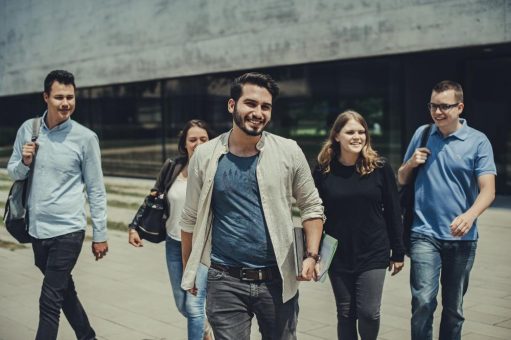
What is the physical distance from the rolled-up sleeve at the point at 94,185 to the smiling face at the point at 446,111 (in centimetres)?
230

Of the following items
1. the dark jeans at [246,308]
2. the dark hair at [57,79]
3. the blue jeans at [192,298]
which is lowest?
the blue jeans at [192,298]

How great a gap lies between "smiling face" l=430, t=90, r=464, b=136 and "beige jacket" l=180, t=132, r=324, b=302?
1.39 metres

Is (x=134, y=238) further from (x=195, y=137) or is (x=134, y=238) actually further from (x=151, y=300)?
(x=151, y=300)

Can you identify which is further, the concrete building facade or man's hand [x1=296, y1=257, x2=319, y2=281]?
the concrete building facade

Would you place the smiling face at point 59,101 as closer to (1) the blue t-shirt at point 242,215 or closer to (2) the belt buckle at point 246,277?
(1) the blue t-shirt at point 242,215

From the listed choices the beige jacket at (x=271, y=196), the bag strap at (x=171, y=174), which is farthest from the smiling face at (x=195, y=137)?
the beige jacket at (x=271, y=196)

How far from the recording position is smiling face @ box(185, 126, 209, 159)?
500 centimetres

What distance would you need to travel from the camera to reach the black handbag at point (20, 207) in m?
4.74

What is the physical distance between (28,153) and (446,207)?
2767mm

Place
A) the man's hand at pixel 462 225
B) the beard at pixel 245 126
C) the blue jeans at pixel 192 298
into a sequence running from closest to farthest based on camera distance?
the beard at pixel 245 126, the man's hand at pixel 462 225, the blue jeans at pixel 192 298

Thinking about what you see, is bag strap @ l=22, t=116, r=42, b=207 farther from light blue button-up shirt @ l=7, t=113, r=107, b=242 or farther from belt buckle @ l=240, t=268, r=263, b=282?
belt buckle @ l=240, t=268, r=263, b=282

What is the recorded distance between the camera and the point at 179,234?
487 cm

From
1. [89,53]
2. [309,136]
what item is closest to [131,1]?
[89,53]

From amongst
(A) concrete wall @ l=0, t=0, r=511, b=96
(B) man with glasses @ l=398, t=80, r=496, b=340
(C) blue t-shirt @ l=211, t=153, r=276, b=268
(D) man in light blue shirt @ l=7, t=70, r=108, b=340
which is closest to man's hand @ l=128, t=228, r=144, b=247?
(D) man in light blue shirt @ l=7, t=70, r=108, b=340
